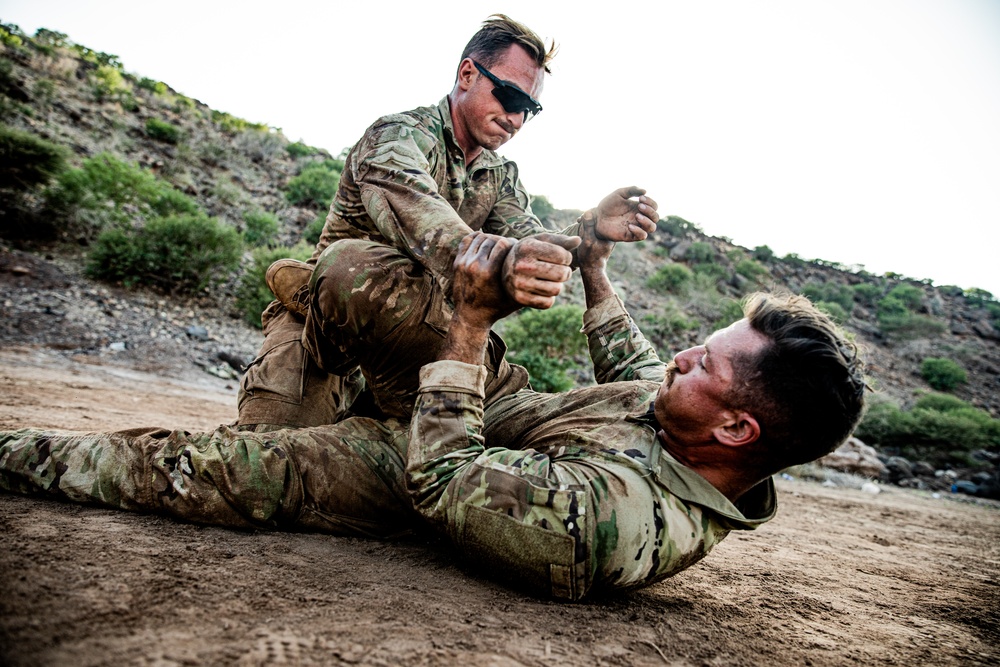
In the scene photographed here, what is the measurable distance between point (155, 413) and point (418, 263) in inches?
146

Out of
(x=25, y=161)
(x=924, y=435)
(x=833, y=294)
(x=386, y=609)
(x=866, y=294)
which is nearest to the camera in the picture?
(x=386, y=609)

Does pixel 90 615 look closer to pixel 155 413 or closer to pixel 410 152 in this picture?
pixel 410 152

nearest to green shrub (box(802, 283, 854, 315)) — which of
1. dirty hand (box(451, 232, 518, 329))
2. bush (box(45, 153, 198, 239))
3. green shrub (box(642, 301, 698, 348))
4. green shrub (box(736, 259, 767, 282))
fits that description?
green shrub (box(736, 259, 767, 282))

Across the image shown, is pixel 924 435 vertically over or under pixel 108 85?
under

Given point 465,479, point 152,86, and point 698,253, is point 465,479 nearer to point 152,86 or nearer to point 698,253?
point 152,86

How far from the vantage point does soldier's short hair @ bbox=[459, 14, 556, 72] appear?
92.8 inches

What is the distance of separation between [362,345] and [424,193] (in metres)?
0.58

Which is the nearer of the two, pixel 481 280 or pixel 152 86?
pixel 481 280

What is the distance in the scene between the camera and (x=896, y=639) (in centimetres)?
162

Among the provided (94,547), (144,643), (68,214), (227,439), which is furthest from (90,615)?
(68,214)

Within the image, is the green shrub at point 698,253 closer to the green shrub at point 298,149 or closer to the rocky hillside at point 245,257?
the rocky hillside at point 245,257

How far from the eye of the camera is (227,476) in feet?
5.43

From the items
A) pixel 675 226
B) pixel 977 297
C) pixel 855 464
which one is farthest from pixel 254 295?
pixel 977 297

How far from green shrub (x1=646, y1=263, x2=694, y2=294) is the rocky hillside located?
75mm
